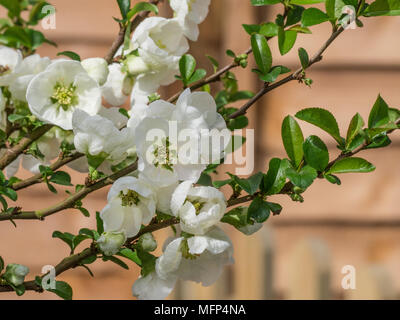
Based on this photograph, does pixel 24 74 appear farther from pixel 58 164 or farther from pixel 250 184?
pixel 250 184

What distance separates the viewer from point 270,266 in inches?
55.4

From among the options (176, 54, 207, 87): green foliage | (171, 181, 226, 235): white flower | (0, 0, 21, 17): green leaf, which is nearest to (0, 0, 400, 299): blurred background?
(0, 0, 21, 17): green leaf

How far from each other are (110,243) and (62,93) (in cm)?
15

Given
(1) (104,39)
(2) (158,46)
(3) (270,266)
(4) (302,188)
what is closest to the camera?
(4) (302,188)

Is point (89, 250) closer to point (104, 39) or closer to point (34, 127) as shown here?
point (34, 127)

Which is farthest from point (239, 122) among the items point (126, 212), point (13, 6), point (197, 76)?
point (13, 6)

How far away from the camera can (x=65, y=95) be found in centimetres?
53

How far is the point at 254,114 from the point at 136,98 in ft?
3.34

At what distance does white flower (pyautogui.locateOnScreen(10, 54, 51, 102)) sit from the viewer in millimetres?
519

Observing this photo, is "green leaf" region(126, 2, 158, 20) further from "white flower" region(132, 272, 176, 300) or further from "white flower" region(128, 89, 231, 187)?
"white flower" region(132, 272, 176, 300)

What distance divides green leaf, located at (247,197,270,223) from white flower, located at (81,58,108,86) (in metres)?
0.17

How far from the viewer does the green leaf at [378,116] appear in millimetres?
480

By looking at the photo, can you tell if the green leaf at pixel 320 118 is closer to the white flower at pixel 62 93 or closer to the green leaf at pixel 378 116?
the green leaf at pixel 378 116
